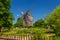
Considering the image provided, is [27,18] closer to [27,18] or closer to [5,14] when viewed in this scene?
[27,18]

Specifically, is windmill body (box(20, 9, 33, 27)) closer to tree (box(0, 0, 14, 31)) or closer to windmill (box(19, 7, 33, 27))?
windmill (box(19, 7, 33, 27))

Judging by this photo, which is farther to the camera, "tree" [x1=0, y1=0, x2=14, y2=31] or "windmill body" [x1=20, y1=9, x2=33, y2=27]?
"windmill body" [x1=20, y1=9, x2=33, y2=27]

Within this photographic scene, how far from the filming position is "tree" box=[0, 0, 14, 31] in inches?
1443

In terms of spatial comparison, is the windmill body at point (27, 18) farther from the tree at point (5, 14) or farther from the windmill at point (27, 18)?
the tree at point (5, 14)

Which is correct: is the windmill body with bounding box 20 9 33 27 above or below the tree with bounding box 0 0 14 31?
above

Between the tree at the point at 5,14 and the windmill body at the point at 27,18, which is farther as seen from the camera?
the windmill body at the point at 27,18

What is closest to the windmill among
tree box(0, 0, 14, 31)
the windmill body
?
the windmill body

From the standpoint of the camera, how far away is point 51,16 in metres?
41.9

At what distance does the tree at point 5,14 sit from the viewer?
36662mm

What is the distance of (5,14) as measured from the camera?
3856 cm

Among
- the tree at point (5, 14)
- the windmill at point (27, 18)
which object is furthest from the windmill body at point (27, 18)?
the tree at point (5, 14)

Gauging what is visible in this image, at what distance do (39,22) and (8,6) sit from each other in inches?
1889

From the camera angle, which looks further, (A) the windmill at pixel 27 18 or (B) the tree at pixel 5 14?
(A) the windmill at pixel 27 18

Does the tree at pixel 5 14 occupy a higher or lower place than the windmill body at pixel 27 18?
lower
